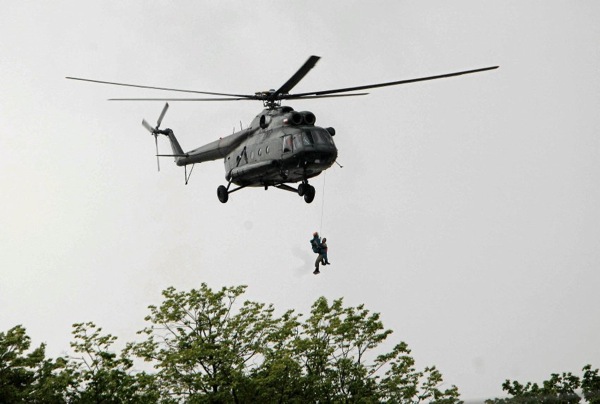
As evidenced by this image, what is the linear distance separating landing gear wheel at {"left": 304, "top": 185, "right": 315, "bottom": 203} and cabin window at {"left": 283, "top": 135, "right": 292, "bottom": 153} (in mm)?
1886

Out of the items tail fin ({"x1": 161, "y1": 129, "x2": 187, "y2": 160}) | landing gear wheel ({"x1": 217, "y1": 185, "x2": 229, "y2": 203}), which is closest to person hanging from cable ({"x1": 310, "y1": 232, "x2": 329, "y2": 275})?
landing gear wheel ({"x1": 217, "y1": 185, "x2": 229, "y2": 203})

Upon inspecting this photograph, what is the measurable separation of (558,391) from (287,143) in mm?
36159

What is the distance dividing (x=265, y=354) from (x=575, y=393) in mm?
27079

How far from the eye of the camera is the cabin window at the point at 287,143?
35.0 metres

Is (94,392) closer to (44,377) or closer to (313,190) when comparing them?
(44,377)

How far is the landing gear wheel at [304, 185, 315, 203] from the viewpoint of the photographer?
36.2 metres

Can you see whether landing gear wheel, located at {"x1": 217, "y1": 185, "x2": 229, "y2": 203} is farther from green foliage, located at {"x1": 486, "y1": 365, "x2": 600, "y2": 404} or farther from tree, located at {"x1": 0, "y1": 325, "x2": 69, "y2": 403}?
green foliage, located at {"x1": 486, "y1": 365, "x2": 600, "y2": 404}

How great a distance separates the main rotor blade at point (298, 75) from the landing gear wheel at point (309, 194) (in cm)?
383

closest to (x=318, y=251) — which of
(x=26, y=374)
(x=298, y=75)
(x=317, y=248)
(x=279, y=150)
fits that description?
(x=317, y=248)

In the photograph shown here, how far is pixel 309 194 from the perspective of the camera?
1427 inches

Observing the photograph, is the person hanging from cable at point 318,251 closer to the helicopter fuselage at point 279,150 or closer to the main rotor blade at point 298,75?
the helicopter fuselage at point 279,150

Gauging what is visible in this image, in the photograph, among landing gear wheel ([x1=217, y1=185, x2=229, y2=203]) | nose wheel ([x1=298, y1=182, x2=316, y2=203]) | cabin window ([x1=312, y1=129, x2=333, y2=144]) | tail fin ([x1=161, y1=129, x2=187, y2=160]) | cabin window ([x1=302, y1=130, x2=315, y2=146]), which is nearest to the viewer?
cabin window ([x1=302, y1=130, x2=315, y2=146])

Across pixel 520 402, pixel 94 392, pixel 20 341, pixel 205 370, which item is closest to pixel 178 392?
pixel 205 370

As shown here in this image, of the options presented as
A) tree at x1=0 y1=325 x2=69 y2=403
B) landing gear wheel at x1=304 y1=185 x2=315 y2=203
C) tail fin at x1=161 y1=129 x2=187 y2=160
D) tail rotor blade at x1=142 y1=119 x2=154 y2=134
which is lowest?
tree at x1=0 y1=325 x2=69 y2=403
